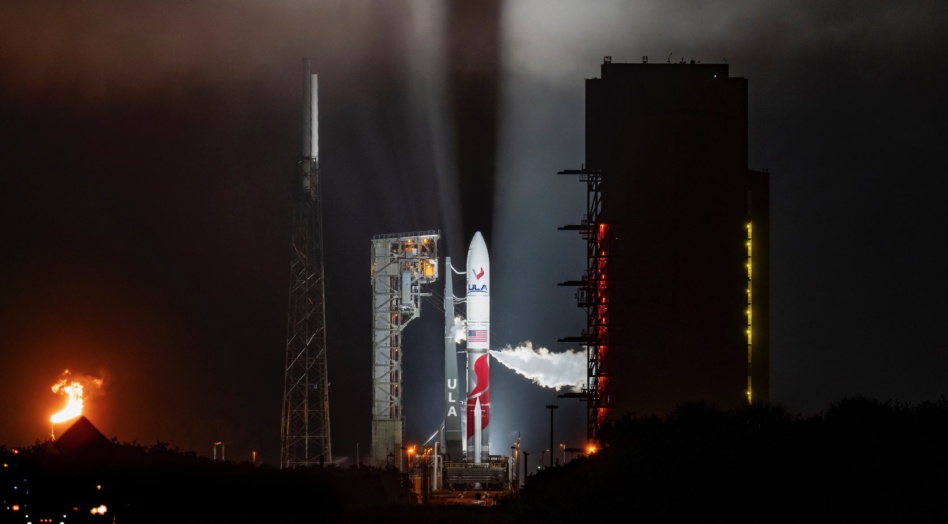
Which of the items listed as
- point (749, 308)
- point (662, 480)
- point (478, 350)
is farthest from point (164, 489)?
point (478, 350)

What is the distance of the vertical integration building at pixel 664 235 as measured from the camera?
81.8 meters

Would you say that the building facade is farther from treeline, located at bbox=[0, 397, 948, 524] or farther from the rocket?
the rocket

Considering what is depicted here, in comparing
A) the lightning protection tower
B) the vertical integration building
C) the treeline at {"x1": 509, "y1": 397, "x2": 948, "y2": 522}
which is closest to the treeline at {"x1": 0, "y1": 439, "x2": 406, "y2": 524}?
the treeline at {"x1": 509, "y1": 397, "x2": 948, "y2": 522}

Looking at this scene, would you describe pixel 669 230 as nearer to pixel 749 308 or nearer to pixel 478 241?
pixel 749 308

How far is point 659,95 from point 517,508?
87.5 feet

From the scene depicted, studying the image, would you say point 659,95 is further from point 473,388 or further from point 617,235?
point 473,388

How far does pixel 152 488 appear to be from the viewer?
187 feet

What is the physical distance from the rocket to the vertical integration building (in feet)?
39.7

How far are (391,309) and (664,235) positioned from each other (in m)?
23.6

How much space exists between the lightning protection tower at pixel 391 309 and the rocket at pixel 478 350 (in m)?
5.68

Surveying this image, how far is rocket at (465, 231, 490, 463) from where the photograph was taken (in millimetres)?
94062

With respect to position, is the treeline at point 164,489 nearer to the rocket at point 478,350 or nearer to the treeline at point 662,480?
the treeline at point 662,480

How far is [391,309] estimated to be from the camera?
100m

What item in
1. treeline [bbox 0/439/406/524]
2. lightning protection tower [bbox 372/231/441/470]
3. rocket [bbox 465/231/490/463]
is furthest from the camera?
lightning protection tower [bbox 372/231/441/470]
